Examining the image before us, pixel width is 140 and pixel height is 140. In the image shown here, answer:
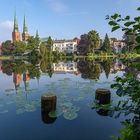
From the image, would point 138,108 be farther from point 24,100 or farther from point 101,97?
point 24,100

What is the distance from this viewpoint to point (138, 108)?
3.22 meters

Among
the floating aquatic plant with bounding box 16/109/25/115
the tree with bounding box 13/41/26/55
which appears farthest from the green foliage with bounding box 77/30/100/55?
the floating aquatic plant with bounding box 16/109/25/115

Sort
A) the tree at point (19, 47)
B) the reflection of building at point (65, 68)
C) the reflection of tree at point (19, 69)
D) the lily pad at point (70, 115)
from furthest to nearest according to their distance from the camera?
the tree at point (19, 47)
the reflection of building at point (65, 68)
the reflection of tree at point (19, 69)
the lily pad at point (70, 115)

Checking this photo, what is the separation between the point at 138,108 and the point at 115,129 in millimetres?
5747

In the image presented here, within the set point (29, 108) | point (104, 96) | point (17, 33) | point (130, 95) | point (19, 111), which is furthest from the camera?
point (17, 33)

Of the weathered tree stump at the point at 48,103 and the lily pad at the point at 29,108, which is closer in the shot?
the weathered tree stump at the point at 48,103

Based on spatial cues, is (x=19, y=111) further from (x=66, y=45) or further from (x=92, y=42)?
(x=66, y=45)

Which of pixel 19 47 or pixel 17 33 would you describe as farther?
pixel 17 33

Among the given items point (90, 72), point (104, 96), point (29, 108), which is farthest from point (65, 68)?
point (29, 108)

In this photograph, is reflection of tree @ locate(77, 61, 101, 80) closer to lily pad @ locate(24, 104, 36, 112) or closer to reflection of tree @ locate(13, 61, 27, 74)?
reflection of tree @ locate(13, 61, 27, 74)

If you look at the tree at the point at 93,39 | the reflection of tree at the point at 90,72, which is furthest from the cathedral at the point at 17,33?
the reflection of tree at the point at 90,72

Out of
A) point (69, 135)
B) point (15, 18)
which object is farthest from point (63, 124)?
point (15, 18)

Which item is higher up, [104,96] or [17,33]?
[17,33]

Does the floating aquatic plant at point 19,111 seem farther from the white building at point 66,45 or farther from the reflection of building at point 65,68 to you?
the white building at point 66,45
